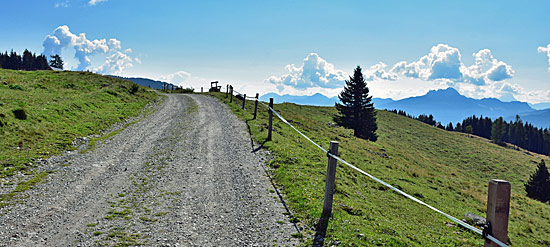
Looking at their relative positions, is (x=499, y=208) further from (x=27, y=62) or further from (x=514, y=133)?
(x=514, y=133)

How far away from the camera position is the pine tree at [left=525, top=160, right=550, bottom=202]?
3816cm

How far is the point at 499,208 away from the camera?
387cm

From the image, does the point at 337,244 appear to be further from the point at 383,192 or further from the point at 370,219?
the point at 383,192

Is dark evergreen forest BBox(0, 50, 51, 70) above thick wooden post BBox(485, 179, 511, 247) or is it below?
above

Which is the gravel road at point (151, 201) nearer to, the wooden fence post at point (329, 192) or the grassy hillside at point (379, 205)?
the wooden fence post at point (329, 192)

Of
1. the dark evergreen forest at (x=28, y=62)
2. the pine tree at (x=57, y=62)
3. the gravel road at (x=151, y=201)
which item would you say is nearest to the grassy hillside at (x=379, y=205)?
the gravel road at (x=151, y=201)

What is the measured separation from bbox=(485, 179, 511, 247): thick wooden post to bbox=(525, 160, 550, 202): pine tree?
1855 inches

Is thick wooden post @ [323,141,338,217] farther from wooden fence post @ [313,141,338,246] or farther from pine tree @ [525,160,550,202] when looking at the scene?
pine tree @ [525,160,550,202]

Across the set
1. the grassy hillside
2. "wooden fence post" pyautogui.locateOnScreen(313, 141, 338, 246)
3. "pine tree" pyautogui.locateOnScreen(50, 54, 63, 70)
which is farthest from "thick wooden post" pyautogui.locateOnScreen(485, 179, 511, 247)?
"pine tree" pyautogui.locateOnScreen(50, 54, 63, 70)

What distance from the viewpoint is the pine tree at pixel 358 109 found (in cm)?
4800

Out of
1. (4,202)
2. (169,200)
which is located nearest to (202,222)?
(169,200)

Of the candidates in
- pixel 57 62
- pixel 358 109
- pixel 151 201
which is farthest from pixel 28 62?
pixel 151 201

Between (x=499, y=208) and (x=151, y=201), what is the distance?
8.63 metres

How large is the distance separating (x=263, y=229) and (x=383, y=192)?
9505mm
